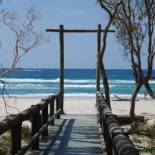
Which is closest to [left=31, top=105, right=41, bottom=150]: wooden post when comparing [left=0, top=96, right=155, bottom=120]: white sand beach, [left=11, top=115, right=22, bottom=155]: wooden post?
[left=11, top=115, right=22, bottom=155]: wooden post

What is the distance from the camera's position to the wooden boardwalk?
28.5 feet

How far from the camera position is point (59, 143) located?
31.6 feet

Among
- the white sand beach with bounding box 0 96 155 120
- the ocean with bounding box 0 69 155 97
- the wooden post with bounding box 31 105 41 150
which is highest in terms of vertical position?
the wooden post with bounding box 31 105 41 150

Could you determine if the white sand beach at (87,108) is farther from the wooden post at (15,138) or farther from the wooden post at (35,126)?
the wooden post at (15,138)

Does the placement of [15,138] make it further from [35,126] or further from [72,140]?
[72,140]

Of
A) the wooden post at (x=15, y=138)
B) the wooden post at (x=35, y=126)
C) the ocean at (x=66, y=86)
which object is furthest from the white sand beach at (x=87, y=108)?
the wooden post at (x=15, y=138)

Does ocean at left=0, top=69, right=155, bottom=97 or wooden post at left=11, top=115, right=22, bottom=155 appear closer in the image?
wooden post at left=11, top=115, right=22, bottom=155

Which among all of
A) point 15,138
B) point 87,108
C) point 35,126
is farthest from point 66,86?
point 15,138

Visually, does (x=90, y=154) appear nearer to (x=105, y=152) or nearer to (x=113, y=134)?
(x=105, y=152)

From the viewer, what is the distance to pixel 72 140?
33.2 feet

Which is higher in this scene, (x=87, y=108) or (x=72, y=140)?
(x=72, y=140)

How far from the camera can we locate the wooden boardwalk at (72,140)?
8699mm

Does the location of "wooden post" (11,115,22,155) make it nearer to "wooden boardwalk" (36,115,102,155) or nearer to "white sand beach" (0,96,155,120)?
"wooden boardwalk" (36,115,102,155)

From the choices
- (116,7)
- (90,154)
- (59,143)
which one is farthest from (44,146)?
(116,7)
